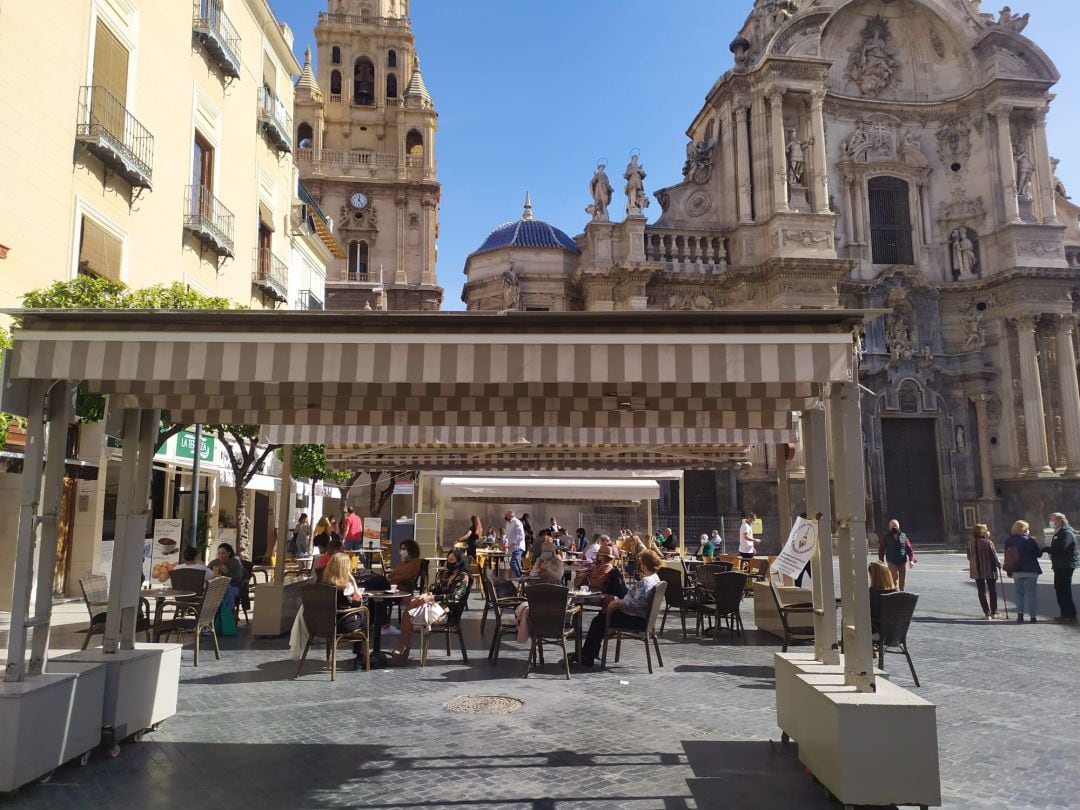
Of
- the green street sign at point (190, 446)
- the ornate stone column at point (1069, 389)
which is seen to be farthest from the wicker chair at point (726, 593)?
the ornate stone column at point (1069, 389)

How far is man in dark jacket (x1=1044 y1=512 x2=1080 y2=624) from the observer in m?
12.3

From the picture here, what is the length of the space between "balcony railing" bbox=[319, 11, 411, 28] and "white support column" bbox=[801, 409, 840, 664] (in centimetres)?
4846

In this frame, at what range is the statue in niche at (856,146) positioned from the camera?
31938 mm

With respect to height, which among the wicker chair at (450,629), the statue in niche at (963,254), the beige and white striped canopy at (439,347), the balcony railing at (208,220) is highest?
the statue in niche at (963,254)

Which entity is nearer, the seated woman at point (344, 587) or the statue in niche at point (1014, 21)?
the seated woman at point (344, 587)

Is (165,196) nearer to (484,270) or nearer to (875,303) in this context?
(484,270)

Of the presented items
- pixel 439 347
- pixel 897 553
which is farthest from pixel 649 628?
pixel 897 553

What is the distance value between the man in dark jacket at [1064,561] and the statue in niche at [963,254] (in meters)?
22.2

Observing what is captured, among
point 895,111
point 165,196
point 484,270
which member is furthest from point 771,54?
point 165,196

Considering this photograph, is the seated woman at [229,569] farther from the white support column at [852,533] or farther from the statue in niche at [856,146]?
the statue in niche at [856,146]

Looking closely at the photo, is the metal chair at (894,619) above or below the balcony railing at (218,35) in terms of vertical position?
below

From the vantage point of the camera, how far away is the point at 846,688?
488cm

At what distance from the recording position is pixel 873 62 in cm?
3284

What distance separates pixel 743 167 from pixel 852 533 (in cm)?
2786
